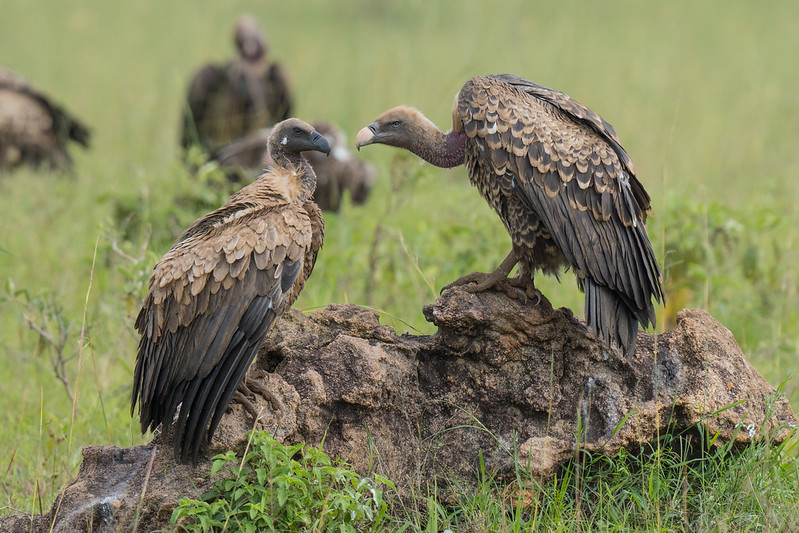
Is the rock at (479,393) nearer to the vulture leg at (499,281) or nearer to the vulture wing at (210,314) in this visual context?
the vulture leg at (499,281)

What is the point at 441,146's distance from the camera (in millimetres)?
4387

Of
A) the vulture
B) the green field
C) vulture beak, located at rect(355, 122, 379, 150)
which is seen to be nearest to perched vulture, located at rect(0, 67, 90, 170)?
the green field

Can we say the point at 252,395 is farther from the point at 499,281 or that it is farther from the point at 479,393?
the point at 499,281

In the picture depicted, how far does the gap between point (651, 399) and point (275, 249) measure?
1.61 m

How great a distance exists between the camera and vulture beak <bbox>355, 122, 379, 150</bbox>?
4340 mm

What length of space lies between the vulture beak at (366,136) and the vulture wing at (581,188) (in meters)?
0.55

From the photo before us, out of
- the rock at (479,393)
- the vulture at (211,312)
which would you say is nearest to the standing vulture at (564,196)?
the rock at (479,393)

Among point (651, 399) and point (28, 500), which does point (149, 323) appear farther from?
point (651, 399)

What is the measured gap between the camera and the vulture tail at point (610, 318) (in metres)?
3.62

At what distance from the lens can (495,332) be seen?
3.73 m

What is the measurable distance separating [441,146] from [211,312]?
4.90 ft

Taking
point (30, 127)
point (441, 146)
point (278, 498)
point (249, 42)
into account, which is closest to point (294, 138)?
point (441, 146)

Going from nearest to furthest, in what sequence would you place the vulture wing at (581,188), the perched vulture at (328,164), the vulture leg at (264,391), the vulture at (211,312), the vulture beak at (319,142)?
the vulture at (211,312) < the vulture leg at (264,391) < the vulture wing at (581,188) < the vulture beak at (319,142) < the perched vulture at (328,164)

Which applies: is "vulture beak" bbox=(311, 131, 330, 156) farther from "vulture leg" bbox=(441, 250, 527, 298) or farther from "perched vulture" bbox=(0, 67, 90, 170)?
"perched vulture" bbox=(0, 67, 90, 170)
